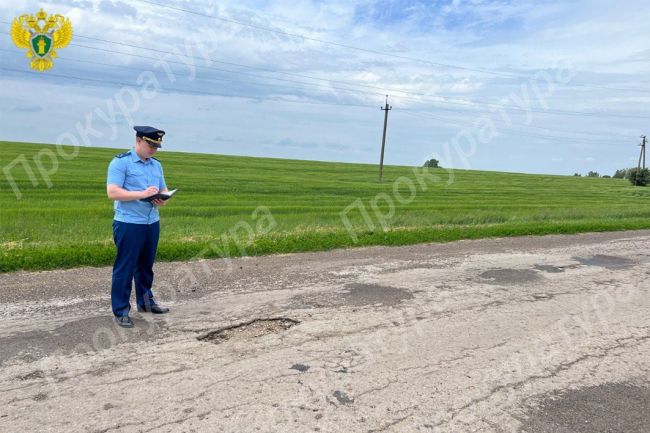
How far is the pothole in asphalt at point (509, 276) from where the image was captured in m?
7.83

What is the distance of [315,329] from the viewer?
17.4 ft

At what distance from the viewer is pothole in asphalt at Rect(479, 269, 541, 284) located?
783 centimetres

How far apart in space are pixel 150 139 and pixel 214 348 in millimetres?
2117

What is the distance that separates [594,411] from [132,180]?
4481 millimetres

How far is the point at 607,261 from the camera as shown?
9.84 meters

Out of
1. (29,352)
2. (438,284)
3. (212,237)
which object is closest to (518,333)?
(438,284)

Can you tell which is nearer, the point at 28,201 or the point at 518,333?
the point at 518,333

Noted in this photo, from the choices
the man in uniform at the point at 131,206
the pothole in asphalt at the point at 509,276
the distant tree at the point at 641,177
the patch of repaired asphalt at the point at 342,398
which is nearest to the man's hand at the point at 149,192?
the man in uniform at the point at 131,206

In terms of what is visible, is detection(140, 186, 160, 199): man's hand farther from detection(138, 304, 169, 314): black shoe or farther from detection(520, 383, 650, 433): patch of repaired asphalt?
detection(520, 383, 650, 433): patch of repaired asphalt

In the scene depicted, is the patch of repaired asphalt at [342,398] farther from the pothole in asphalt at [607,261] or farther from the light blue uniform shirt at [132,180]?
the pothole in asphalt at [607,261]

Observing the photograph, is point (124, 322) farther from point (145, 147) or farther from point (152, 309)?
point (145, 147)

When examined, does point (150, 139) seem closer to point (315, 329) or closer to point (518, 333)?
point (315, 329)

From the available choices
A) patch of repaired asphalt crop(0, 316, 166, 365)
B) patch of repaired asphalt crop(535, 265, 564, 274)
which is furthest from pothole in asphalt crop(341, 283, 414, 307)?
patch of repaired asphalt crop(535, 265, 564, 274)

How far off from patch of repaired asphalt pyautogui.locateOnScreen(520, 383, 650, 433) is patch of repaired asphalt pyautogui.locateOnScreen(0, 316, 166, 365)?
336 centimetres
